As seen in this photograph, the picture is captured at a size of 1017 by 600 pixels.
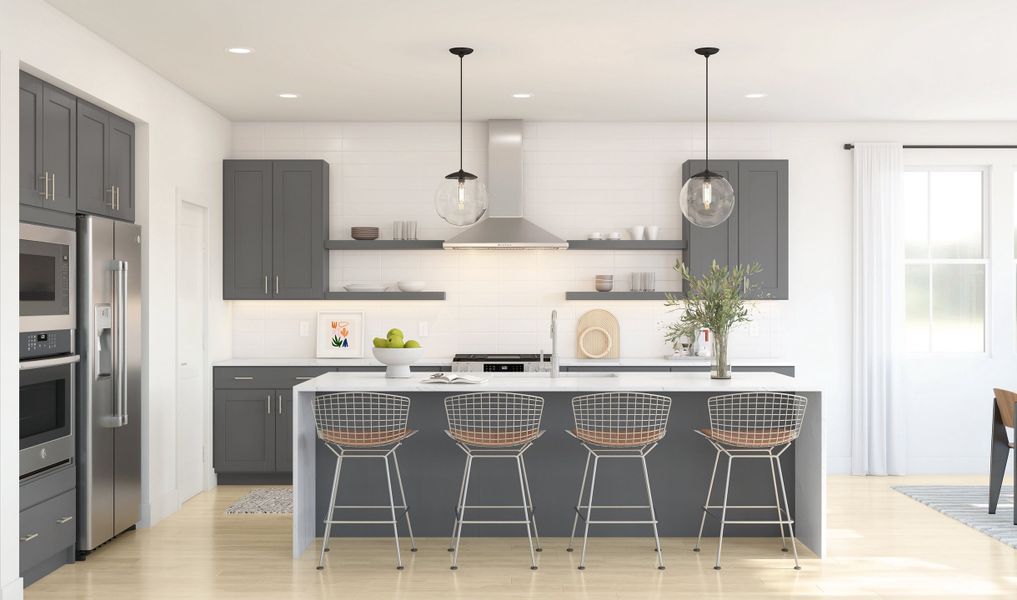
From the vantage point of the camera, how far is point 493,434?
4.70 metres

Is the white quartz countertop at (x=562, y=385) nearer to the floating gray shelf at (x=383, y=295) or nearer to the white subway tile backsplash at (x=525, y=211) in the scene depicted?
the floating gray shelf at (x=383, y=295)

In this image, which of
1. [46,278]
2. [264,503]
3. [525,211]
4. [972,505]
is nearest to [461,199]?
[46,278]

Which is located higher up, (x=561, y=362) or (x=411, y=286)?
(x=411, y=286)

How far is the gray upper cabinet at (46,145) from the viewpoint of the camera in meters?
4.25

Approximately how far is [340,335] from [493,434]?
118 inches

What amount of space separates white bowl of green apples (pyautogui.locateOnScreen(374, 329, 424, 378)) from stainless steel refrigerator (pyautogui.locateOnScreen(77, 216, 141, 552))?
1460 mm

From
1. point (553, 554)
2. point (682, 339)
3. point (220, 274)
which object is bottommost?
point (553, 554)

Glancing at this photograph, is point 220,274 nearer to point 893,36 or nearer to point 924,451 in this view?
point 893,36

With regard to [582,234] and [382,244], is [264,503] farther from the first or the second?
[582,234]

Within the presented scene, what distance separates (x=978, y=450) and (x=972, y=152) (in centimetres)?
245

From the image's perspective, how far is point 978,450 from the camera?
732 cm

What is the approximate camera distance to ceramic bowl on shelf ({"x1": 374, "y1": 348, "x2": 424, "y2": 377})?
5141mm

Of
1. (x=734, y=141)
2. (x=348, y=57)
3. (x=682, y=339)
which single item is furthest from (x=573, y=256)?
(x=348, y=57)

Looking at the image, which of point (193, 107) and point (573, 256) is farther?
point (573, 256)
